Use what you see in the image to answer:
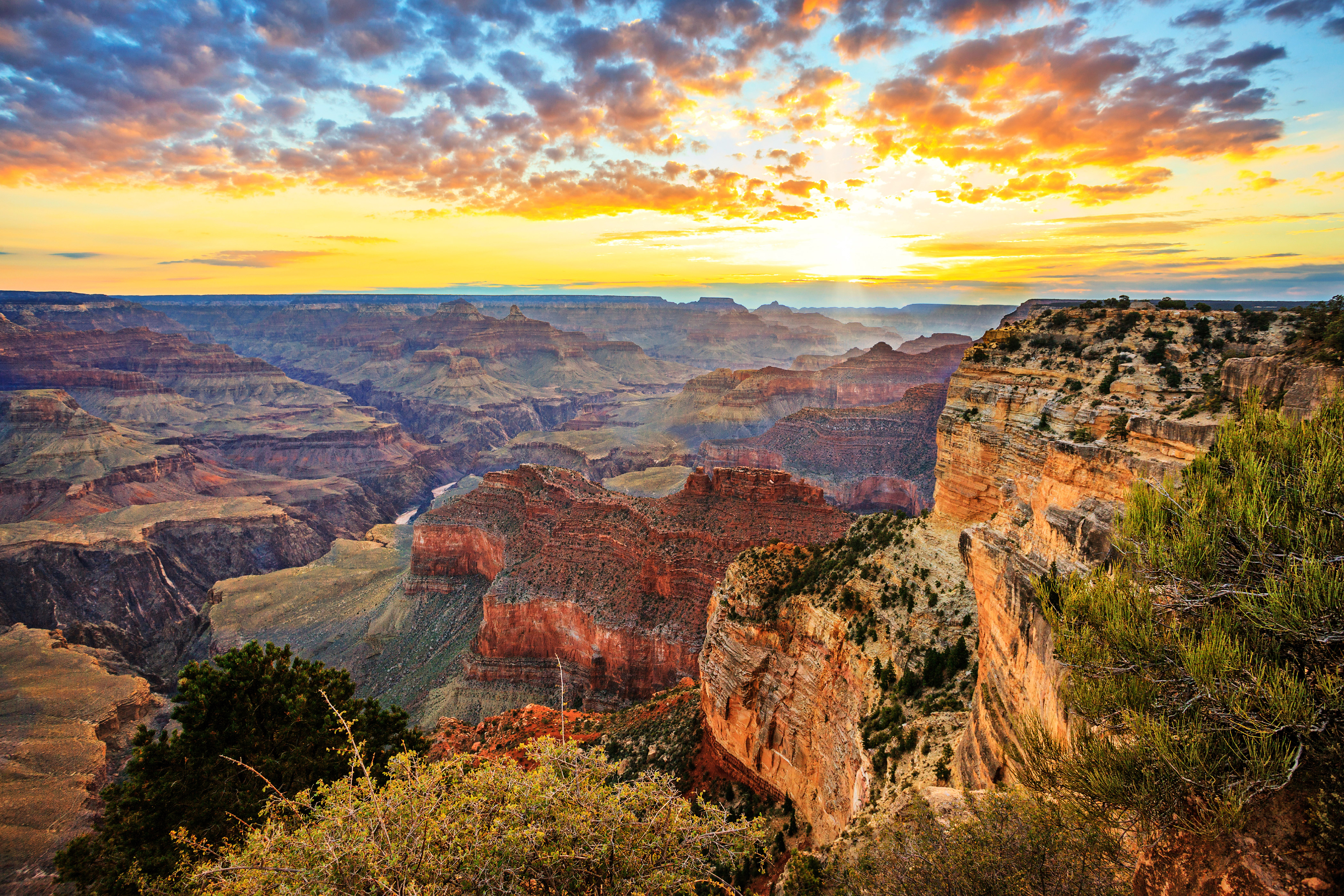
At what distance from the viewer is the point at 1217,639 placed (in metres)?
5.89

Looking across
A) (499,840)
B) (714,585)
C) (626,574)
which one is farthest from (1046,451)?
(626,574)

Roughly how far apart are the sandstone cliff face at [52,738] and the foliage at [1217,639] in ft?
125

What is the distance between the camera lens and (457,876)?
21.2 ft

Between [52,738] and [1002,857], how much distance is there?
165 ft

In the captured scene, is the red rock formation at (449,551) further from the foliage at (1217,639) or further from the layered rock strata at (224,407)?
the layered rock strata at (224,407)

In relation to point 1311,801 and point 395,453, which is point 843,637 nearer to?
point 1311,801

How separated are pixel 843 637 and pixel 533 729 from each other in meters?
16.7

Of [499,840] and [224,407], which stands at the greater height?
[499,840]

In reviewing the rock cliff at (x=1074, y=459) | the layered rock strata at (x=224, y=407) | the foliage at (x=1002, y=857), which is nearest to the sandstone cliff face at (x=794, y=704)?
the rock cliff at (x=1074, y=459)

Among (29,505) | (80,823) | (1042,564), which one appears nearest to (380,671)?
(80,823)

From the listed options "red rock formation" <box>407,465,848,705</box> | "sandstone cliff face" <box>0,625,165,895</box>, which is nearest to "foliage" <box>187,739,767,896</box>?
"red rock formation" <box>407,465,848,705</box>

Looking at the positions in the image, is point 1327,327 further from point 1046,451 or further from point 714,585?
point 714,585

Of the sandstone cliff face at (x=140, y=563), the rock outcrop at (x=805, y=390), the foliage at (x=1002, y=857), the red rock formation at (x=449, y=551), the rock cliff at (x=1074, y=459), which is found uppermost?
the rock cliff at (x=1074, y=459)

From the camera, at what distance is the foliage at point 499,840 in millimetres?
6574
